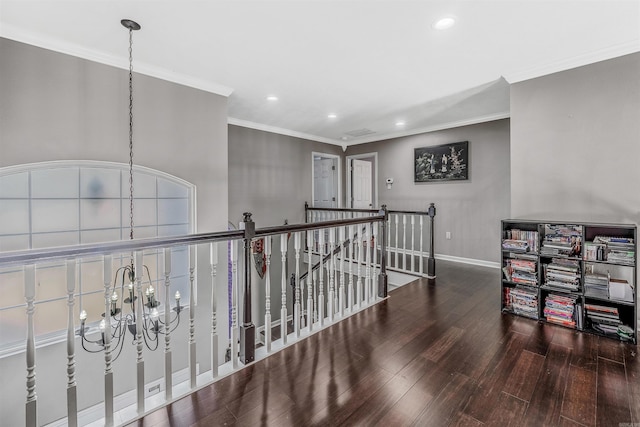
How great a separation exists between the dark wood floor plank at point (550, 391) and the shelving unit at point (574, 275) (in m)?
0.59

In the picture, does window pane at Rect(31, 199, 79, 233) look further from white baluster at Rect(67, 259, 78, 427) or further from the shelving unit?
the shelving unit

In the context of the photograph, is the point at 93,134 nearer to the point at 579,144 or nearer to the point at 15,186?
the point at 15,186

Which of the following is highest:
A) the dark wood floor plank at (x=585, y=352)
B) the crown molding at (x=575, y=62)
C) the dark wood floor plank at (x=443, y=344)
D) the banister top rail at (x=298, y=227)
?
the crown molding at (x=575, y=62)

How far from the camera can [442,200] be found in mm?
5430

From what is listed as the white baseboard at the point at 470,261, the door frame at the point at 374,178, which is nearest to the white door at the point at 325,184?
the door frame at the point at 374,178

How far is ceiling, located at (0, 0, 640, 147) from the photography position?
2170mm

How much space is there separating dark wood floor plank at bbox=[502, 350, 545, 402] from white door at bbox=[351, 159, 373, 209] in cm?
469

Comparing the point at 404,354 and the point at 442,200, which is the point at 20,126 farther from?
the point at 442,200

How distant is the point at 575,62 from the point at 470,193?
8.22ft

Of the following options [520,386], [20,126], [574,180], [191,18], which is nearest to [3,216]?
[20,126]

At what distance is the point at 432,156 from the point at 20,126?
5.66 metres

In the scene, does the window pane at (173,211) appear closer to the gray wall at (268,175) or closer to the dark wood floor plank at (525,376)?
the gray wall at (268,175)

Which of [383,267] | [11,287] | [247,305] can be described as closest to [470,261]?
[383,267]

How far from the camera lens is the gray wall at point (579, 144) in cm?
262
